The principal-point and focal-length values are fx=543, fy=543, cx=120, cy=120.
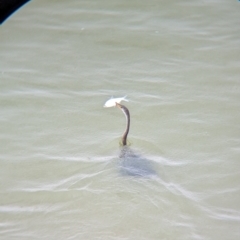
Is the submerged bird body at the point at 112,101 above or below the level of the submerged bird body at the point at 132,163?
above

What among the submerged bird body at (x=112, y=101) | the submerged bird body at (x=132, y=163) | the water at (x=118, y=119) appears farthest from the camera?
the submerged bird body at (x=112, y=101)

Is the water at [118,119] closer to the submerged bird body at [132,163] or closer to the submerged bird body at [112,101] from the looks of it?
the submerged bird body at [132,163]

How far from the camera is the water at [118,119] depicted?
11.1 ft

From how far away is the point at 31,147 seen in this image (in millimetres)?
4035

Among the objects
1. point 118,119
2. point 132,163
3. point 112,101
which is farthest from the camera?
point 118,119

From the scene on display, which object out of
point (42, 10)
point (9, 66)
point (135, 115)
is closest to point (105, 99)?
point (135, 115)

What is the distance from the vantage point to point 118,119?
432cm

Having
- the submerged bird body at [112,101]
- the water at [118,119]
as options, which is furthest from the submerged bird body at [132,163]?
the submerged bird body at [112,101]

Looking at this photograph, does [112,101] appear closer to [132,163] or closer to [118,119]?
[118,119]

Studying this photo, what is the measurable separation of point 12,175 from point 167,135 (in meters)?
1.20

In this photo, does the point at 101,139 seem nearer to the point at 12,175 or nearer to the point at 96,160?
the point at 96,160

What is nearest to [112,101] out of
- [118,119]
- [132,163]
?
[118,119]

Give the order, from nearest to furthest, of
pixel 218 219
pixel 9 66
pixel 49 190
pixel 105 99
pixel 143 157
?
pixel 218 219 → pixel 49 190 → pixel 143 157 → pixel 105 99 → pixel 9 66

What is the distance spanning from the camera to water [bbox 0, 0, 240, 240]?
339cm
